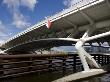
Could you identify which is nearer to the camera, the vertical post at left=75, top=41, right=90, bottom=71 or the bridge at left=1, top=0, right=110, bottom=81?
the vertical post at left=75, top=41, right=90, bottom=71

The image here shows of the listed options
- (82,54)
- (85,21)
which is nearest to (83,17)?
(85,21)

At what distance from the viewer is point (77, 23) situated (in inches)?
1406

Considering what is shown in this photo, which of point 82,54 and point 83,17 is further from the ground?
point 83,17

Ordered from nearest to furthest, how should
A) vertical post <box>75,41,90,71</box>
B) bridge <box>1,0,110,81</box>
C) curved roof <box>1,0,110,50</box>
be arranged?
vertical post <box>75,41,90,71</box>, bridge <box>1,0,110,81</box>, curved roof <box>1,0,110,50</box>

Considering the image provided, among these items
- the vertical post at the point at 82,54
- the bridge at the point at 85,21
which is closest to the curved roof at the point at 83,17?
the bridge at the point at 85,21

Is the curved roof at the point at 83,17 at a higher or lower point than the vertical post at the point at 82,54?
higher

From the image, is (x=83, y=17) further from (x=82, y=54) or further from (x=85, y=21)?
(x=82, y=54)

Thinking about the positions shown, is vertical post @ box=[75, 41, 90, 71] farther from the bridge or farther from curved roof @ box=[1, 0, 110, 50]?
curved roof @ box=[1, 0, 110, 50]

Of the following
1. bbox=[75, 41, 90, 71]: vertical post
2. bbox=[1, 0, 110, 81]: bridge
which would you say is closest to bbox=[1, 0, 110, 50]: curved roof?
bbox=[1, 0, 110, 81]: bridge

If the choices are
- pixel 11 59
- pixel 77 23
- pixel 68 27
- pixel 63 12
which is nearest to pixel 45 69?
pixel 11 59

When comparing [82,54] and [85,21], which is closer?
[82,54]

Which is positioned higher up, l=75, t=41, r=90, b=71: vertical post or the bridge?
the bridge

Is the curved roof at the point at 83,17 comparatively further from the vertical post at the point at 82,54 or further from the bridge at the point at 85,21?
the vertical post at the point at 82,54

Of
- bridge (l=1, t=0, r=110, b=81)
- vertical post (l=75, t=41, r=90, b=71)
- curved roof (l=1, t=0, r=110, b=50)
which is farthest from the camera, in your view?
curved roof (l=1, t=0, r=110, b=50)
